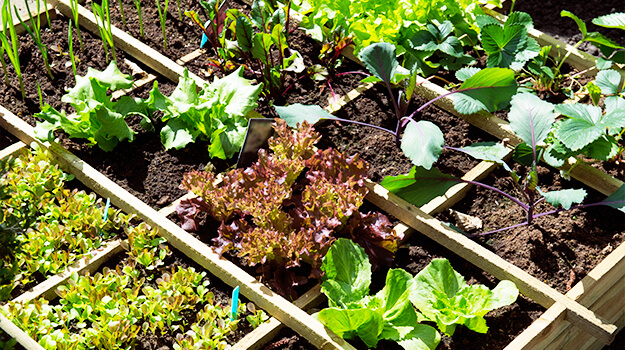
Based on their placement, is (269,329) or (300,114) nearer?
(269,329)

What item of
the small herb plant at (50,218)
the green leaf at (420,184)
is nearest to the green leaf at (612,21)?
the green leaf at (420,184)

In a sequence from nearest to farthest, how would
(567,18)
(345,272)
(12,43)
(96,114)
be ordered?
(345,272), (96,114), (12,43), (567,18)

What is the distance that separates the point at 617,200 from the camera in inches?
110

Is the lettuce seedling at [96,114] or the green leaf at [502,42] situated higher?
the green leaf at [502,42]

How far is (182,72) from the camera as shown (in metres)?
3.52

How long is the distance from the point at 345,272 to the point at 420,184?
1.77 feet

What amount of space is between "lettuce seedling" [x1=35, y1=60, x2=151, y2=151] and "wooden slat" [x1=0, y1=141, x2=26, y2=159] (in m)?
0.13

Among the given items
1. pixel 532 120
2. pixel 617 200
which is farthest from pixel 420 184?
pixel 617 200

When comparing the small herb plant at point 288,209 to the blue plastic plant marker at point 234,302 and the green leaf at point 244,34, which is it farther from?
the green leaf at point 244,34

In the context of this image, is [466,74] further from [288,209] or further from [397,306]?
[397,306]

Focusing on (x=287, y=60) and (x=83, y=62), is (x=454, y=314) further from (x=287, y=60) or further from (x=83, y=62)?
(x=83, y=62)

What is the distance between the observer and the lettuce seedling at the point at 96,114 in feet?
10.2

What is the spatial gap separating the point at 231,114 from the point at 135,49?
908 millimetres

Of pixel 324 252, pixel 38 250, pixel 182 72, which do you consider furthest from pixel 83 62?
pixel 324 252
